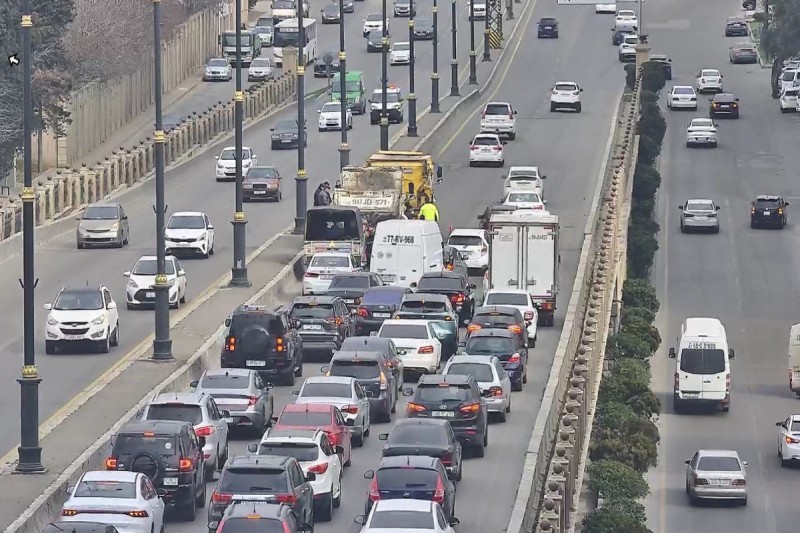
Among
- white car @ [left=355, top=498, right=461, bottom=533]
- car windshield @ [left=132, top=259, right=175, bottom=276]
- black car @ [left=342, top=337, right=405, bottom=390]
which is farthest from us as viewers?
car windshield @ [left=132, top=259, right=175, bottom=276]

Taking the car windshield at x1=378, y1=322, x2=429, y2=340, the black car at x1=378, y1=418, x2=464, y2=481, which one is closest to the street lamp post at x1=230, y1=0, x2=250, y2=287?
the car windshield at x1=378, y1=322, x2=429, y2=340

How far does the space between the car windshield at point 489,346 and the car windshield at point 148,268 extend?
1077 cm

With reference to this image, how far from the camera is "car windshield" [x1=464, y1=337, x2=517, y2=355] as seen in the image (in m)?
44.2

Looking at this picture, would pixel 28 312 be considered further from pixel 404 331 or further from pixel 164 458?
pixel 404 331

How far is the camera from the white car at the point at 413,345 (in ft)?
148

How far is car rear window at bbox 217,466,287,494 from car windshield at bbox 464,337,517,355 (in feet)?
46.3

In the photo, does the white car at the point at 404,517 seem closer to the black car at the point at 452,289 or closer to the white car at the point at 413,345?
the white car at the point at 413,345

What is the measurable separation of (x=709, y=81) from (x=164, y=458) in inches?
3447

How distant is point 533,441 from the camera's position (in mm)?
39406

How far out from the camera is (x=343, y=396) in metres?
38.0

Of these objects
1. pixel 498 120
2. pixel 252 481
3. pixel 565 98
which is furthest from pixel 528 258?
pixel 565 98

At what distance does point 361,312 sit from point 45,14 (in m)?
39.3

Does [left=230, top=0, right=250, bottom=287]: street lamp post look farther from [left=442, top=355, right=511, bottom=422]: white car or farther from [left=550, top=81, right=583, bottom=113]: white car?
[left=550, top=81, right=583, bottom=113]: white car

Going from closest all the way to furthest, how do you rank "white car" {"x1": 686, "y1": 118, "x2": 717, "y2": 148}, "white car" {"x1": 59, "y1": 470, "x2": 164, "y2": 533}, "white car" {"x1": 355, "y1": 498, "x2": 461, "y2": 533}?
"white car" {"x1": 355, "y1": 498, "x2": 461, "y2": 533} → "white car" {"x1": 59, "y1": 470, "x2": 164, "y2": 533} → "white car" {"x1": 686, "y1": 118, "x2": 717, "y2": 148}
